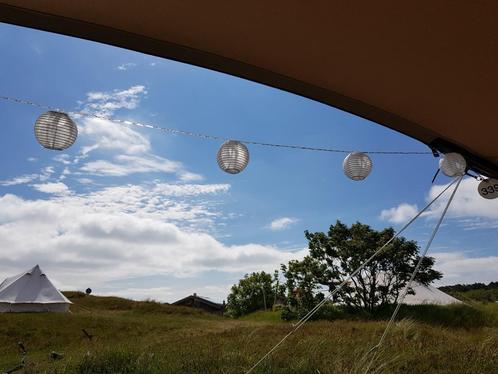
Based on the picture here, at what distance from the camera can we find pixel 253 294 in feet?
73.7

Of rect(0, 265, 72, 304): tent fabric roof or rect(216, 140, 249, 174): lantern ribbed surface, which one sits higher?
rect(0, 265, 72, 304): tent fabric roof

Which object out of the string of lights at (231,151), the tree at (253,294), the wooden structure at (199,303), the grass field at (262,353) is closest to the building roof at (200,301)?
the wooden structure at (199,303)

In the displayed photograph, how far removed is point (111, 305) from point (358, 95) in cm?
1752

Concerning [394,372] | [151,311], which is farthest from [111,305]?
[394,372]

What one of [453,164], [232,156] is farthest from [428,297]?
[232,156]

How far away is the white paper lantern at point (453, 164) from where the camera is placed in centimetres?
344

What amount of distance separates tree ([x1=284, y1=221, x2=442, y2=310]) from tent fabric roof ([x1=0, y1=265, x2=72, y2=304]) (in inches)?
388

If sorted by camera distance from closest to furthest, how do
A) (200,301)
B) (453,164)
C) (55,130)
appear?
(55,130)
(453,164)
(200,301)

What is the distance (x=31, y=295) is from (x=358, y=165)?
49.8 ft

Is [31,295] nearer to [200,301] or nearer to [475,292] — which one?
[200,301]

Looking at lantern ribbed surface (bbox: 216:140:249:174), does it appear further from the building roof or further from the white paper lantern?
the building roof

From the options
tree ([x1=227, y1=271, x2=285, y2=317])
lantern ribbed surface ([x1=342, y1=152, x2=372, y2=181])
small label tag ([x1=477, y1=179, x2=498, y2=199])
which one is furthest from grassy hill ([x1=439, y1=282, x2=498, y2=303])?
lantern ribbed surface ([x1=342, y1=152, x2=372, y2=181])

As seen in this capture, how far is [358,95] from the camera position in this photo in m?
2.91

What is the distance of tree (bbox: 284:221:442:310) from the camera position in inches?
578
